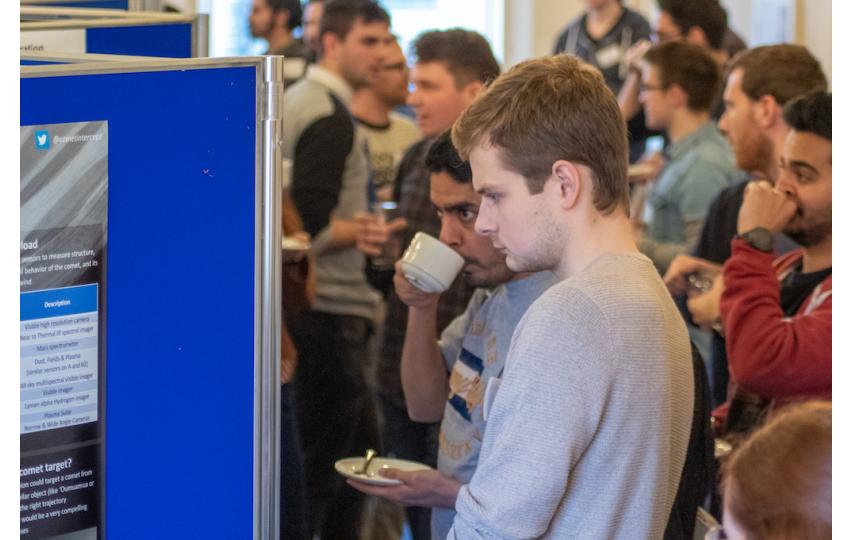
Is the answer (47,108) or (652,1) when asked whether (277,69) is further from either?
(652,1)

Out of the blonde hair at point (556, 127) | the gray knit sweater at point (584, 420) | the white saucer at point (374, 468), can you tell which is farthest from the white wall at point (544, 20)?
the gray knit sweater at point (584, 420)

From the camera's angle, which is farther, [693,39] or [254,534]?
[693,39]

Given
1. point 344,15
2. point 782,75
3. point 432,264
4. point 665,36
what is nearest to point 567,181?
point 432,264

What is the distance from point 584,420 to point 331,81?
2456mm

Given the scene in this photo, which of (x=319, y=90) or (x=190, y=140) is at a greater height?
(x=319, y=90)

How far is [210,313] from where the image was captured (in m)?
1.41

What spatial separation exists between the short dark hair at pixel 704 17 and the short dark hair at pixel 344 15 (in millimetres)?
1568

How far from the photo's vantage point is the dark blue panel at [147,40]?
200 cm

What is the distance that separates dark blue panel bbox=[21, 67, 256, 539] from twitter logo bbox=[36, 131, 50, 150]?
0.04m

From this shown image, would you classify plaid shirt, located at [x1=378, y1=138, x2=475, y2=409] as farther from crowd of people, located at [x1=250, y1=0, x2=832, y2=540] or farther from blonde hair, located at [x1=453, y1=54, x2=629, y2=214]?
blonde hair, located at [x1=453, y1=54, x2=629, y2=214]

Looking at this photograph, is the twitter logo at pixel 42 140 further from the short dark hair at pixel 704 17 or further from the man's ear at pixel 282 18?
the short dark hair at pixel 704 17

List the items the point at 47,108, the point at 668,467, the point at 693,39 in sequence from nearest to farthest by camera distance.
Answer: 1. the point at 47,108
2. the point at 668,467
3. the point at 693,39

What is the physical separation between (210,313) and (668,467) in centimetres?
58

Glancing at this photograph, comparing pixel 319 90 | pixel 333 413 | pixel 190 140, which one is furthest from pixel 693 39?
pixel 190 140
